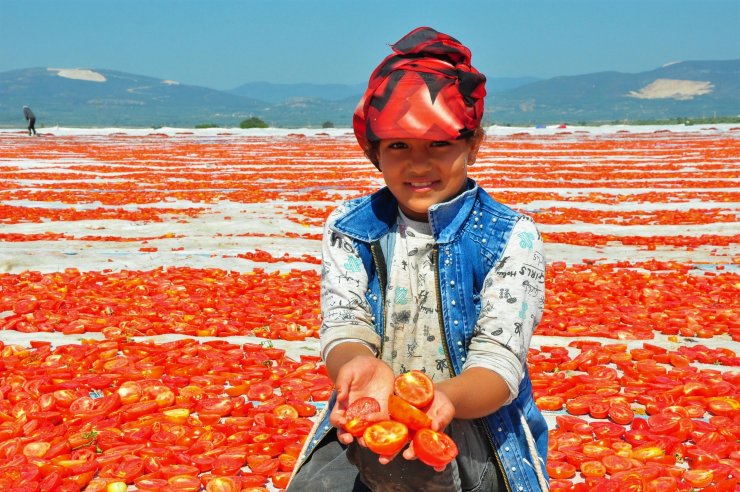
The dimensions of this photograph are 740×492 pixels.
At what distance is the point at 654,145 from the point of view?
153 ft

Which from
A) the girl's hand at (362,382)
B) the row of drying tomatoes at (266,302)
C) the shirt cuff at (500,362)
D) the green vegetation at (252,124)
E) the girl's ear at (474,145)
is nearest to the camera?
the girl's hand at (362,382)

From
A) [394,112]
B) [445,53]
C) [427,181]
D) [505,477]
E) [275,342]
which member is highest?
[445,53]

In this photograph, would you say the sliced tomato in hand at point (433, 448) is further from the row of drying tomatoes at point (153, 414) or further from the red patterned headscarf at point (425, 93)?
the row of drying tomatoes at point (153, 414)

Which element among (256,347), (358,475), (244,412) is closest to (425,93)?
(358,475)

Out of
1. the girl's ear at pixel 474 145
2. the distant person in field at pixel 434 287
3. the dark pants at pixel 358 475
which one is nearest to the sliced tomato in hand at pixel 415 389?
the distant person in field at pixel 434 287

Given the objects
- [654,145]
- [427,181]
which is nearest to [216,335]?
[427,181]

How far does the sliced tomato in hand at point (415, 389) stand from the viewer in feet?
7.02

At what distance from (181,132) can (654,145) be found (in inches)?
1797

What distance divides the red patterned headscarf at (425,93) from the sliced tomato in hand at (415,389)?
0.86 m

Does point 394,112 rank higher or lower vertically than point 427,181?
higher

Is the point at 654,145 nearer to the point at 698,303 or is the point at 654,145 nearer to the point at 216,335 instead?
the point at 698,303

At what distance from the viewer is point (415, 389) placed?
2152mm

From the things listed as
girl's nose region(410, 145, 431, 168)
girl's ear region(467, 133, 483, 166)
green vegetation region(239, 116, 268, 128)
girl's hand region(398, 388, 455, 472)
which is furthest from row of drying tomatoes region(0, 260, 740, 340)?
green vegetation region(239, 116, 268, 128)

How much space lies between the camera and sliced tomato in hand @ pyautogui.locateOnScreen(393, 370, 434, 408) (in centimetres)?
214
